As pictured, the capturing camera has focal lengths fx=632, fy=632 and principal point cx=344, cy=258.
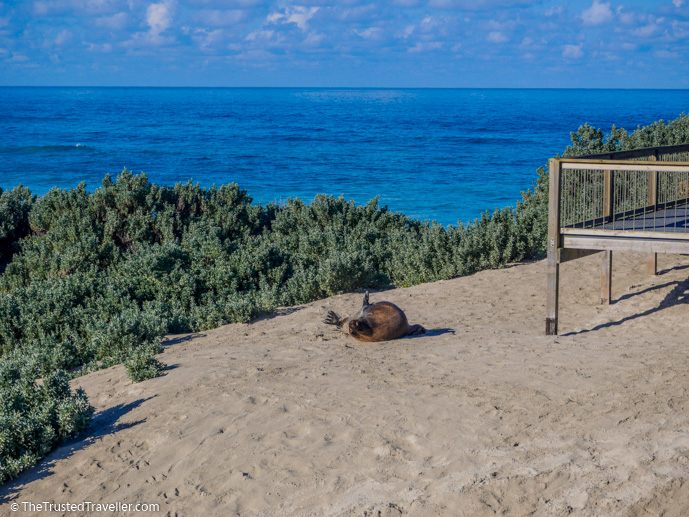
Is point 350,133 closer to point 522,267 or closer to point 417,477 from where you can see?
point 522,267

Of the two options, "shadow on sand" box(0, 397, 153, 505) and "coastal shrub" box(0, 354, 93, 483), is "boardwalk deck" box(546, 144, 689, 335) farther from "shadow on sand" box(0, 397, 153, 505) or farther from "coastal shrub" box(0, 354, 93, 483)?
"coastal shrub" box(0, 354, 93, 483)

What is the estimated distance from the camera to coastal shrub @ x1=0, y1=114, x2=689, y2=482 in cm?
606

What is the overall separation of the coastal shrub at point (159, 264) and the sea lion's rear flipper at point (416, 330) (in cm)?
245

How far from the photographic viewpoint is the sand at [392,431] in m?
3.93

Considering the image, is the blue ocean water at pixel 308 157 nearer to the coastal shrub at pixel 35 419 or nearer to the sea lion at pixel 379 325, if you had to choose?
the sea lion at pixel 379 325

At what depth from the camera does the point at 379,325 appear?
7.12m

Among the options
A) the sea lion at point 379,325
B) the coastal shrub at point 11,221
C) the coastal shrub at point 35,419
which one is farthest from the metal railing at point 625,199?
the coastal shrub at point 11,221

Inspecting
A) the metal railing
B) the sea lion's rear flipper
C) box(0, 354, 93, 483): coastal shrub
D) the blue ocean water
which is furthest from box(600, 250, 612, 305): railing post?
the blue ocean water

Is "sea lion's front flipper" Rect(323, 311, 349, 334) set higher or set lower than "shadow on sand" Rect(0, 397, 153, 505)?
higher

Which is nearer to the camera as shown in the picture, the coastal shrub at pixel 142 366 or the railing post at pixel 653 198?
the coastal shrub at pixel 142 366

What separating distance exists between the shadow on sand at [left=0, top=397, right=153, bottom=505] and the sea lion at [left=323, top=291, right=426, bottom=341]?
2452 mm

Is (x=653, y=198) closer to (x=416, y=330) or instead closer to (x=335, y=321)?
(x=416, y=330)

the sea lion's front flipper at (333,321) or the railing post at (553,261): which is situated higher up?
the railing post at (553,261)

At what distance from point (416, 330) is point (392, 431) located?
287 centimetres
